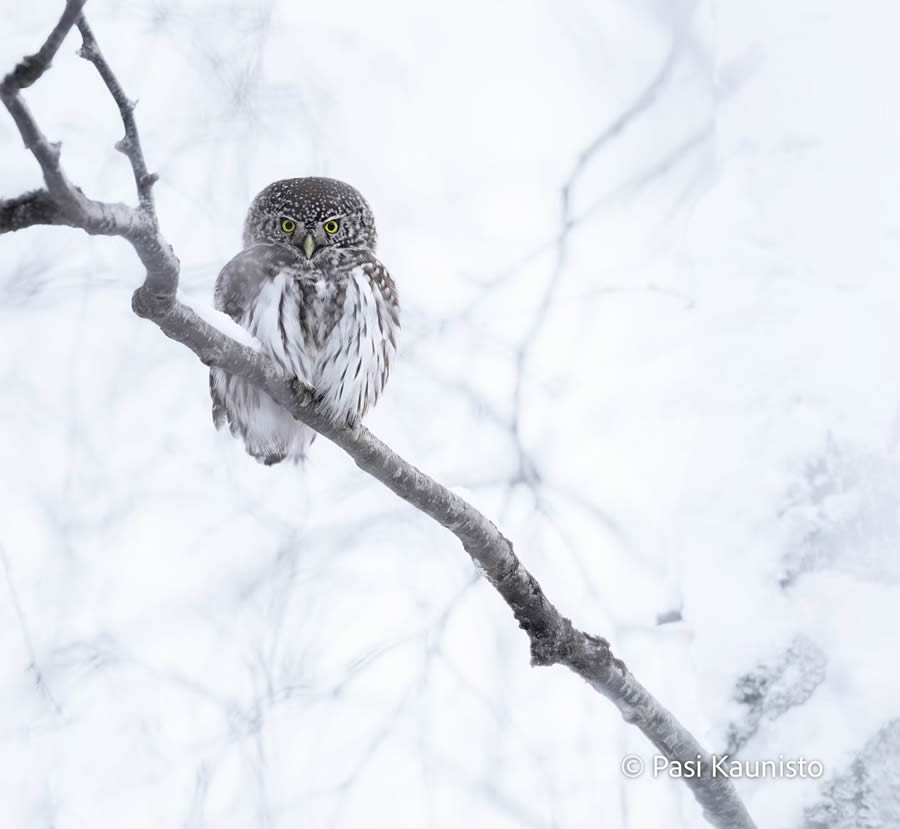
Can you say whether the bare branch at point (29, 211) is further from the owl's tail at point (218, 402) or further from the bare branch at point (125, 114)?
the owl's tail at point (218, 402)

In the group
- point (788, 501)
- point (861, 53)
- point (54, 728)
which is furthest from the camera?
point (54, 728)

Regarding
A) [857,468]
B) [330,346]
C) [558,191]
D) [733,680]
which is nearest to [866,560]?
[857,468]

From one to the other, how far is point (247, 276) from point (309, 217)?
0.23 metres

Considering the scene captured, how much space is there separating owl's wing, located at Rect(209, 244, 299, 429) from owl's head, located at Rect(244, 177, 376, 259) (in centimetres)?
5

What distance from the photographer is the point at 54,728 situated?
3.19 meters

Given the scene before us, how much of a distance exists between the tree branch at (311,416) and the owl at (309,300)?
40 cm

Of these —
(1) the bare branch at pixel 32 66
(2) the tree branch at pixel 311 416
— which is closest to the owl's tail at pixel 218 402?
(2) the tree branch at pixel 311 416

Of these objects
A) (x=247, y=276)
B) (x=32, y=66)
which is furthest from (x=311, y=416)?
(x=32, y=66)

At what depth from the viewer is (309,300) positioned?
8.46 feet

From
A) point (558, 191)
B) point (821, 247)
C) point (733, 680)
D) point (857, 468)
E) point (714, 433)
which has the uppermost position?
point (558, 191)

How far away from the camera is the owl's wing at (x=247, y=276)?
8.45 ft

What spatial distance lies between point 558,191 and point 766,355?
1.24m

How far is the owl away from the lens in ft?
8.36

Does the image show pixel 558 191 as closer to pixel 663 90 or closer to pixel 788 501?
pixel 663 90
